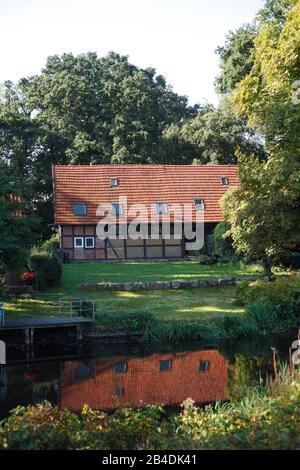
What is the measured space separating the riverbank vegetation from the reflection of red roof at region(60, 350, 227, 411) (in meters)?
3.98

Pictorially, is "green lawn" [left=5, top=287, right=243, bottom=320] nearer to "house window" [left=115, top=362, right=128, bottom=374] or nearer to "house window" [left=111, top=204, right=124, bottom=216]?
"house window" [left=115, top=362, right=128, bottom=374]

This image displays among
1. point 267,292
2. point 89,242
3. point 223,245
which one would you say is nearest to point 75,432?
point 267,292

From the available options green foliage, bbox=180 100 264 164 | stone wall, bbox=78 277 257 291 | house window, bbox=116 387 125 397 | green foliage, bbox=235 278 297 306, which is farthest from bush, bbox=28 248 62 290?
green foliage, bbox=180 100 264 164

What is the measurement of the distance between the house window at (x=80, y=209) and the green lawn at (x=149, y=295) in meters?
4.18

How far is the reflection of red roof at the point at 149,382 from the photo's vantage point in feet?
38.2

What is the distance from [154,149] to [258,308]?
26000mm

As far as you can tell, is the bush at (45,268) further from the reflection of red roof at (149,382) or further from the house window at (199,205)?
the house window at (199,205)

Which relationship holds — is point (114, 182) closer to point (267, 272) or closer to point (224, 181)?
point (224, 181)

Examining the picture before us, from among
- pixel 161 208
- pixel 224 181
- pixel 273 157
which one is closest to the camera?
pixel 273 157

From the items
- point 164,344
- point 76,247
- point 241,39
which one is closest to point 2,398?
point 164,344

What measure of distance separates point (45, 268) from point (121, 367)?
8635mm

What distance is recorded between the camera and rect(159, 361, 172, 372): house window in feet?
47.3

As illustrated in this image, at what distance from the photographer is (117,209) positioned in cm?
3198
